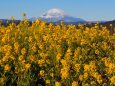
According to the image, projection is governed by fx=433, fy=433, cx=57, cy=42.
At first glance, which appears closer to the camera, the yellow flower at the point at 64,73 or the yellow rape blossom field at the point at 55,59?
the yellow flower at the point at 64,73

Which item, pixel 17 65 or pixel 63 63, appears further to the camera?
pixel 17 65

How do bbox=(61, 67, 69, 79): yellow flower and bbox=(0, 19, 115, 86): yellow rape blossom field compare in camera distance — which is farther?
bbox=(0, 19, 115, 86): yellow rape blossom field

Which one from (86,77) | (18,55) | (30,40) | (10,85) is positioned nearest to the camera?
(86,77)

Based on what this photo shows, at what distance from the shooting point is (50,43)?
30.9 feet

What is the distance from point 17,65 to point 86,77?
1.54 meters

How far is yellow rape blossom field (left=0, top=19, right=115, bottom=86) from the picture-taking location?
25.0ft

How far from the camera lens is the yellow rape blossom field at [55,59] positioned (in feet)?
25.0

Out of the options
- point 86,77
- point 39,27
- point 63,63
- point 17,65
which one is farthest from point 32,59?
point 39,27

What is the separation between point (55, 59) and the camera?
27.7 feet

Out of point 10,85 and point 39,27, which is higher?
point 39,27

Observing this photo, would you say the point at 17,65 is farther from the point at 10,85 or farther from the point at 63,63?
the point at 63,63

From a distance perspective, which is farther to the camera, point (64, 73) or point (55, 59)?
point (55, 59)

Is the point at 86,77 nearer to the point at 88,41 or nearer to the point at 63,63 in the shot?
the point at 63,63

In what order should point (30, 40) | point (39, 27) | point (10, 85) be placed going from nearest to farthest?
point (10, 85) → point (30, 40) → point (39, 27)
